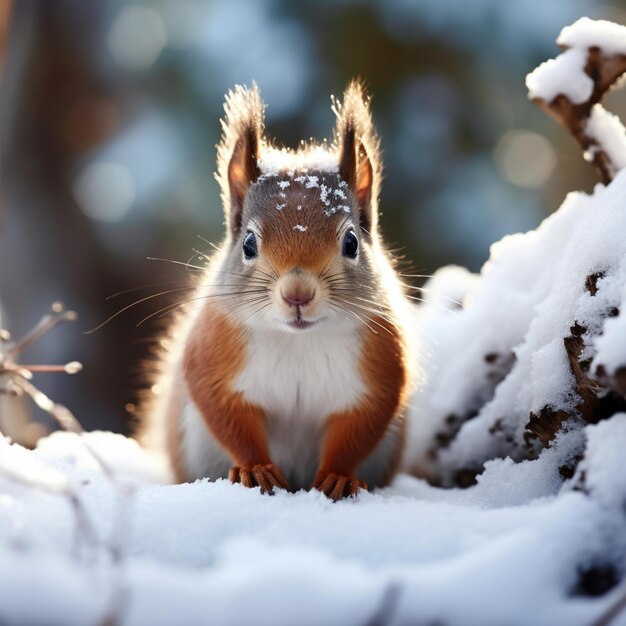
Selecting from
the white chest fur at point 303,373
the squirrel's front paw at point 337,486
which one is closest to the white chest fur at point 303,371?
the white chest fur at point 303,373

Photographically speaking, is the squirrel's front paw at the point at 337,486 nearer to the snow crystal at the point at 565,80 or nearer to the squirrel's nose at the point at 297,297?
the squirrel's nose at the point at 297,297

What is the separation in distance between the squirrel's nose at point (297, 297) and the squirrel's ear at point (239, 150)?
0.90 feet

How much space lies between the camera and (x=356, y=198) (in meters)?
1.20

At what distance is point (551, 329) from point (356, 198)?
37 cm

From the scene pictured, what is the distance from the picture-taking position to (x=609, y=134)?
113 cm

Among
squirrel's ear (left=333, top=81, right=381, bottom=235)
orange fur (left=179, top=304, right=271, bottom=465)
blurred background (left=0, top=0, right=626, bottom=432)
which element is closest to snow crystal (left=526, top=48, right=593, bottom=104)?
squirrel's ear (left=333, top=81, right=381, bottom=235)

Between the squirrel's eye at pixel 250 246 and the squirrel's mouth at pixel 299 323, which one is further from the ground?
the squirrel's eye at pixel 250 246

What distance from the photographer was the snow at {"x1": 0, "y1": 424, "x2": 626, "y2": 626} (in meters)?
0.55

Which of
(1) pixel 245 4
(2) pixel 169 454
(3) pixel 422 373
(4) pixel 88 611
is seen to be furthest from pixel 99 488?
(1) pixel 245 4

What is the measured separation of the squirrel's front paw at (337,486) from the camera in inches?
38.1

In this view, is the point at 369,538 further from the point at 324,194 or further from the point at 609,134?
the point at 609,134

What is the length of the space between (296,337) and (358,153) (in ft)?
1.06

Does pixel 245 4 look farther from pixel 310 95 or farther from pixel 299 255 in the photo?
pixel 299 255

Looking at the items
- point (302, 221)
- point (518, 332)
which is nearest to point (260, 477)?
point (302, 221)
